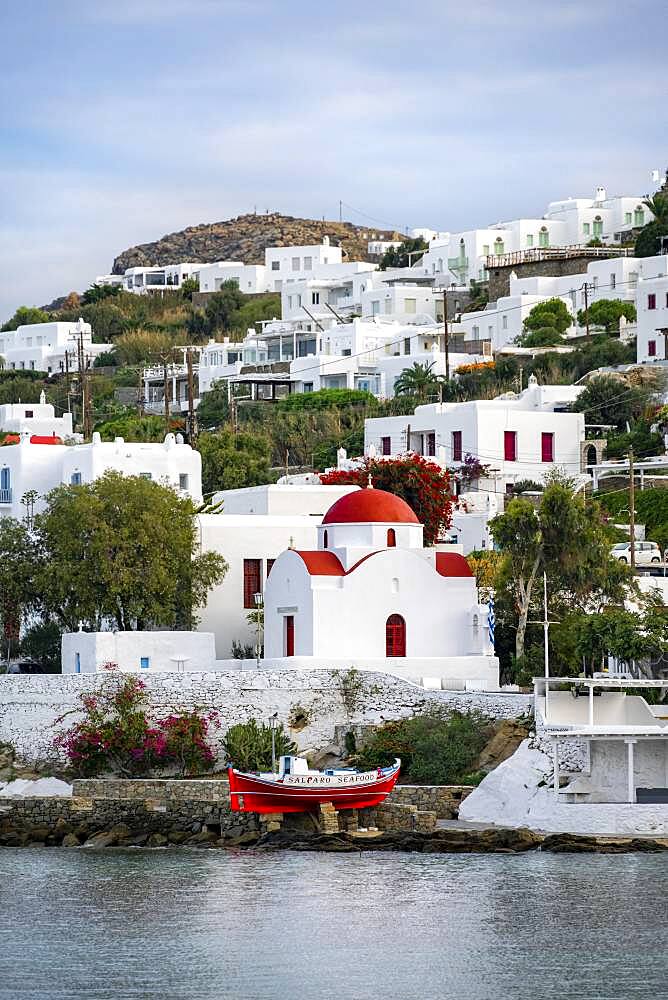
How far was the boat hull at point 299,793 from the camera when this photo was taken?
45188mm

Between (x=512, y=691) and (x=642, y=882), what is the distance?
36.4 feet

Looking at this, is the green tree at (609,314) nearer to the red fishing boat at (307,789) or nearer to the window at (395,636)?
the window at (395,636)

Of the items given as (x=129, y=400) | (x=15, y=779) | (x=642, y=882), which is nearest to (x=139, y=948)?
(x=642, y=882)

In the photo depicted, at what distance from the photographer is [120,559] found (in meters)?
54.6

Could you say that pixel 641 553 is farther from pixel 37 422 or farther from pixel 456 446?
pixel 37 422

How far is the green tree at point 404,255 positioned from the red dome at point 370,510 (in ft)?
265

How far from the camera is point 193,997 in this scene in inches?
1216

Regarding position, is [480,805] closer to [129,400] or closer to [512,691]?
[512,691]

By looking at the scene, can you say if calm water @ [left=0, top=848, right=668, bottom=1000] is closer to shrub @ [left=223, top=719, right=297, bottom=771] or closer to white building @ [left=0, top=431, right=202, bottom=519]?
shrub @ [left=223, top=719, right=297, bottom=771]

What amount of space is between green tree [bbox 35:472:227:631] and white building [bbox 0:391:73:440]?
14266 mm

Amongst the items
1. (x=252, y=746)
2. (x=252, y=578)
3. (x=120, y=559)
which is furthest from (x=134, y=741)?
(x=252, y=578)

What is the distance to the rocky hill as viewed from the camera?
558 ft

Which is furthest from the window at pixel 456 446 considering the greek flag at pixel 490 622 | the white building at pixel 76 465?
the greek flag at pixel 490 622

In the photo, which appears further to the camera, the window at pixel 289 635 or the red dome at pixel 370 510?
the red dome at pixel 370 510
